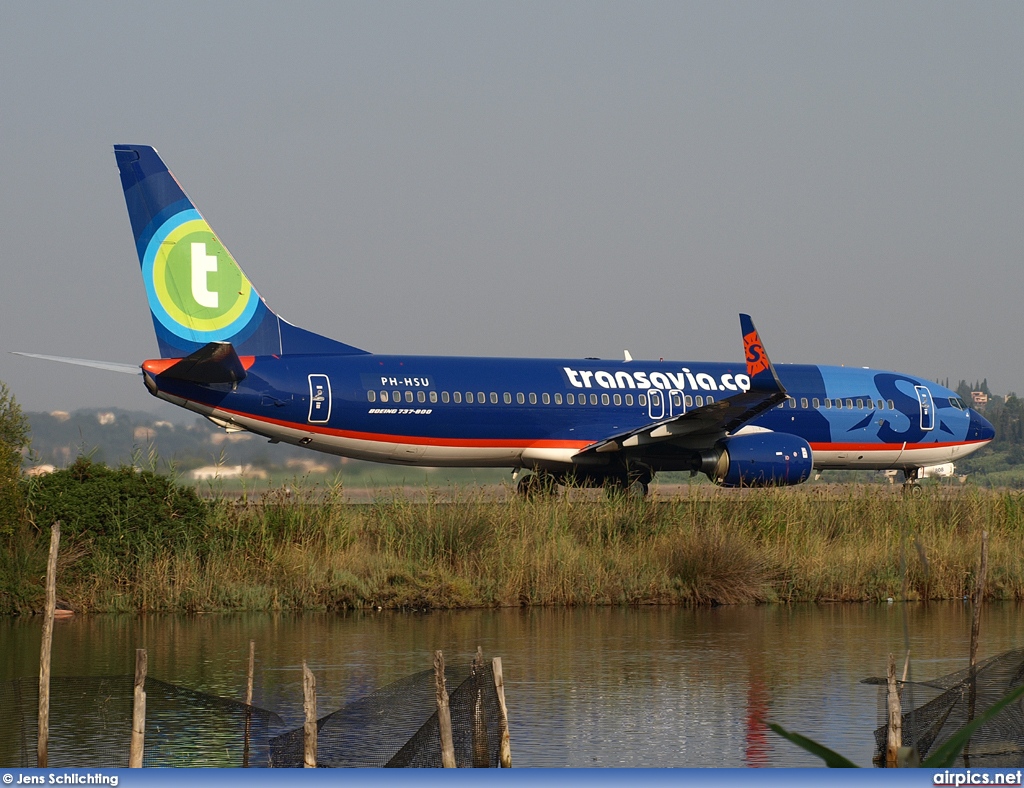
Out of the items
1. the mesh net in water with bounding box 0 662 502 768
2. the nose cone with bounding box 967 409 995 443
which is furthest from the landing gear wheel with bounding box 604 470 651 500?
the mesh net in water with bounding box 0 662 502 768

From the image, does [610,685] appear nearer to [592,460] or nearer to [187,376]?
[187,376]

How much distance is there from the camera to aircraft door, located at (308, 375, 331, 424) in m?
29.2

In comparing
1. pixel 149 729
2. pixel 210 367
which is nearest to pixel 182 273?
pixel 210 367

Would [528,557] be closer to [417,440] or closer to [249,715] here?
[417,440]

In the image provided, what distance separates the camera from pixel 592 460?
32.2m

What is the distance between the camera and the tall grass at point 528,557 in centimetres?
1977

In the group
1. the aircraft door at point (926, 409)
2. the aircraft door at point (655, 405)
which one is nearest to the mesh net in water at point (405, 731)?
the aircraft door at point (655, 405)

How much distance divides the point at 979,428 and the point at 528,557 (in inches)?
779

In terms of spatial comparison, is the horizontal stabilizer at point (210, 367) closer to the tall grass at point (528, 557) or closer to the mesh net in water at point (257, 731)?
the tall grass at point (528, 557)

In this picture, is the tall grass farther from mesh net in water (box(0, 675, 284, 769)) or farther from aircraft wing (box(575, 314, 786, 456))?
mesh net in water (box(0, 675, 284, 769))

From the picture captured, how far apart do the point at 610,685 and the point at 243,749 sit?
4.50 metres

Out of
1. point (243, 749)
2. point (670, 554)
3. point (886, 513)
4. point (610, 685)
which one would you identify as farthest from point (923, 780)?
point (886, 513)

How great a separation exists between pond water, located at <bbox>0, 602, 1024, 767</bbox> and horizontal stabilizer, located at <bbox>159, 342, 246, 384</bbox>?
8915 millimetres

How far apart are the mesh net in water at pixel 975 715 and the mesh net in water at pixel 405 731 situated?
9.25 ft
